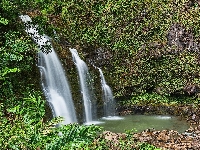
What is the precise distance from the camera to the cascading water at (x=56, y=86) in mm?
10414

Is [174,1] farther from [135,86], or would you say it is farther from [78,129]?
[78,129]

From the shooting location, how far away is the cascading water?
10.4 metres

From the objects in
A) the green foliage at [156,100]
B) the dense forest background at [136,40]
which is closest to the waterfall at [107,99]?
the dense forest background at [136,40]

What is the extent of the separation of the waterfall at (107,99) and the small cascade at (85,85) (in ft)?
2.09

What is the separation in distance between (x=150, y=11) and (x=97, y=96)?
4574 millimetres

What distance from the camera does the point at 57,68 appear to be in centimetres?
1127

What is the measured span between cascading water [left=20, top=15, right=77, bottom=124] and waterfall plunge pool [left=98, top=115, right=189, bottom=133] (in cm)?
125

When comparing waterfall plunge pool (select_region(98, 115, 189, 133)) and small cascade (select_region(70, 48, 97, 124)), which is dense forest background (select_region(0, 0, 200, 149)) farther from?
waterfall plunge pool (select_region(98, 115, 189, 133))

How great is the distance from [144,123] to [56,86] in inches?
125

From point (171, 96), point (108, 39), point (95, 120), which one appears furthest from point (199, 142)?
point (108, 39)

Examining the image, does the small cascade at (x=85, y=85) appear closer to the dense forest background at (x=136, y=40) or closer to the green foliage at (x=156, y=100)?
the dense forest background at (x=136, y=40)

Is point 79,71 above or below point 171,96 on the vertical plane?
above

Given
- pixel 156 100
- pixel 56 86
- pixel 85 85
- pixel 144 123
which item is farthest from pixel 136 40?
pixel 56 86

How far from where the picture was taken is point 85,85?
11.8 m
